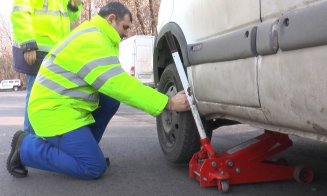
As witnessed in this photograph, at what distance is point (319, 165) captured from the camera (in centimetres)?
387

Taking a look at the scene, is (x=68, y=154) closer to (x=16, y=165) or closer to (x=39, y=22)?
(x=16, y=165)

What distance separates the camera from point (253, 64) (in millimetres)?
2443

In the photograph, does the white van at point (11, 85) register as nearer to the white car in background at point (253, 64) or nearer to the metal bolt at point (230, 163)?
the white car in background at point (253, 64)

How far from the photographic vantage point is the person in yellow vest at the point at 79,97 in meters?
3.34

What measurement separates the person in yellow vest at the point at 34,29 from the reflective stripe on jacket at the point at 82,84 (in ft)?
1.44

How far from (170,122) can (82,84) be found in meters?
0.82

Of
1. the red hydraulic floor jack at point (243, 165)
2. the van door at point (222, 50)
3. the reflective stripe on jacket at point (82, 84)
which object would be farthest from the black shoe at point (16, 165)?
the van door at point (222, 50)

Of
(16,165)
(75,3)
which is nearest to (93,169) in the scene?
(16,165)

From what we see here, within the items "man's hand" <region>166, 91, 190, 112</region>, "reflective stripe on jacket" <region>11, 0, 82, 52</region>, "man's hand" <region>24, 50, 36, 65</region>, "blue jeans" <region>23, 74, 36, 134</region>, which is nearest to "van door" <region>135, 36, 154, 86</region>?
"reflective stripe on jacket" <region>11, 0, 82, 52</region>

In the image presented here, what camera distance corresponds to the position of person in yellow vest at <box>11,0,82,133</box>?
13.1 ft

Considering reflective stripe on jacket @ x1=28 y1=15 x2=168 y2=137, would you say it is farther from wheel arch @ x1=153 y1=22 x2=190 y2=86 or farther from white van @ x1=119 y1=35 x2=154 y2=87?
white van @ x1=119 y1=35 x2=154 y2=87

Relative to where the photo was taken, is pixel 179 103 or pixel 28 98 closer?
pixel 179 103

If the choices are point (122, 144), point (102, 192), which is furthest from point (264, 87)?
point (122, 144)

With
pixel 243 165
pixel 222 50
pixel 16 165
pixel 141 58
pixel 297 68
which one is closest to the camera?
pixel 297 68
